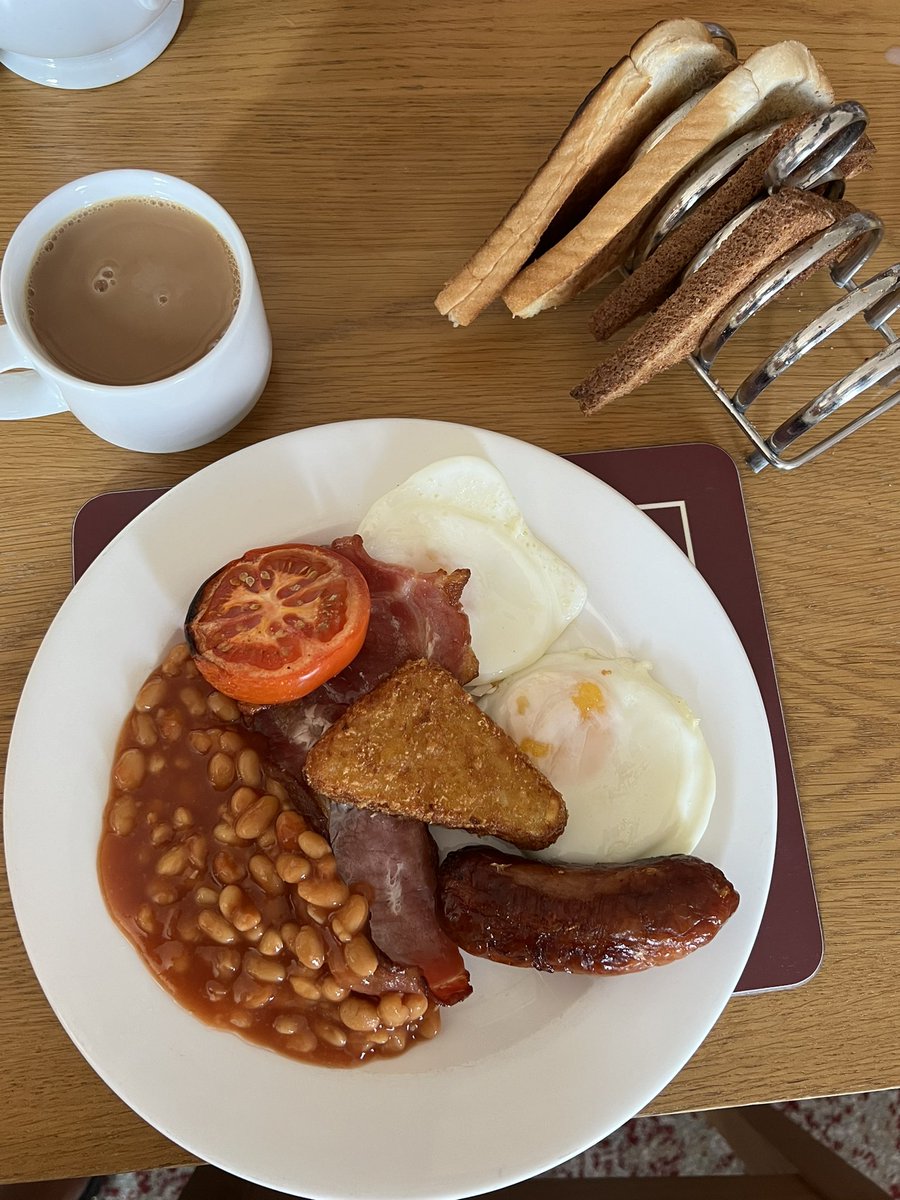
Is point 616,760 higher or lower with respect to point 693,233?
lower

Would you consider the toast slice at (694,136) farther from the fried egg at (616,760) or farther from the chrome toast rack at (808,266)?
the fried egg at (616,760)

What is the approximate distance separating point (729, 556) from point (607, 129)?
683mm

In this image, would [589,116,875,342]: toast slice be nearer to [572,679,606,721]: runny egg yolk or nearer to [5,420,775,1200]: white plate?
[5,420,775,1200]: white plate

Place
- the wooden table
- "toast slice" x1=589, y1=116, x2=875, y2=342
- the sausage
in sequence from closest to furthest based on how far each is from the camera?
the sausage, "toast slice" x1=589, y1=116, x2=875, y2=342, the wooden table

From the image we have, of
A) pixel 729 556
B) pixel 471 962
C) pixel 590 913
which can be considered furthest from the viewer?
pixel 729 556

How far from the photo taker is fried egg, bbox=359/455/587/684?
4.42 feet

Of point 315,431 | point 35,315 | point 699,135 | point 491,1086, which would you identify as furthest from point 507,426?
point 491,1086

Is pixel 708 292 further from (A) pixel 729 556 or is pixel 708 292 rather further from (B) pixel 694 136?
(A) pixel 729 556

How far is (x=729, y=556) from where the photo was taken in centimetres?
151

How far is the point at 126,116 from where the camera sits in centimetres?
164

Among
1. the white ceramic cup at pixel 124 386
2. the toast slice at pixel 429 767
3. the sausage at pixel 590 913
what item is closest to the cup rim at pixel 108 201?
the white ceramic cup at pixel 124 386

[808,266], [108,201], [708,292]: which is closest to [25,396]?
[108,201]

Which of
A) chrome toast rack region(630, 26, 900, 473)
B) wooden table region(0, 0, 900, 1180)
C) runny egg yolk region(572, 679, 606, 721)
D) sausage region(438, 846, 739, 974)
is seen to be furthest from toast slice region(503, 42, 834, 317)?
sausage region(438, 846, 739, 974)

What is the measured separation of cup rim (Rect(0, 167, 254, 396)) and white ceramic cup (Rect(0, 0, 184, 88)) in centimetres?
39
